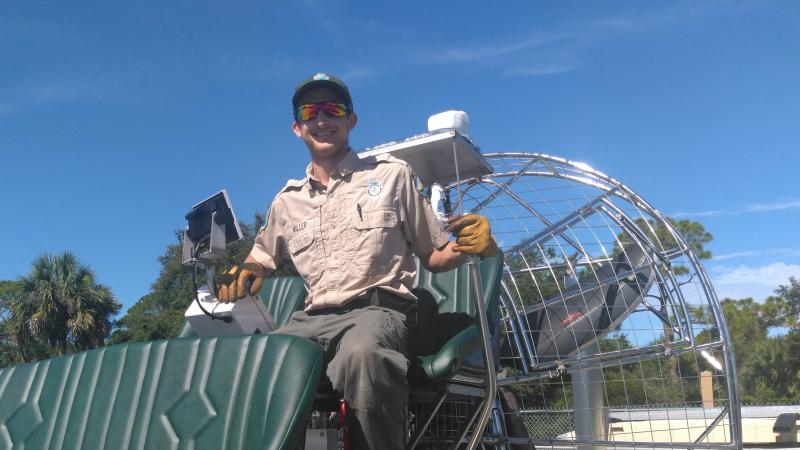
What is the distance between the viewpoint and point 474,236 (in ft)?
8.04

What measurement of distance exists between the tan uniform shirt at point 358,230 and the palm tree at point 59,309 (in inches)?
765

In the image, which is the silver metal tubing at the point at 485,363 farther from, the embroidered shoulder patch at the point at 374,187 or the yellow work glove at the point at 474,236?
the embroidered shoulder patch at the point at 374,187

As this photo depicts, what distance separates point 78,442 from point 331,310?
0.86 meters

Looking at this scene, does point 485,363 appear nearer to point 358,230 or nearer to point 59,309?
point 358,230

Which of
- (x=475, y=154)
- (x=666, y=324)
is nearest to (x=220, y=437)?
(x=475, y=154)

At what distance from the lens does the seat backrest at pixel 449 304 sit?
287 centimetres

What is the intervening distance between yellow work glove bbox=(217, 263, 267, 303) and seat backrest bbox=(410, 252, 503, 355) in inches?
24.0

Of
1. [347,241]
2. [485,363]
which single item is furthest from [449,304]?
[347,241]

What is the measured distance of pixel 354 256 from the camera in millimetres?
2553

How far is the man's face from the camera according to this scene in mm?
2729

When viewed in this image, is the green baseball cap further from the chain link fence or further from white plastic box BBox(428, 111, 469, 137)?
the chain link fence

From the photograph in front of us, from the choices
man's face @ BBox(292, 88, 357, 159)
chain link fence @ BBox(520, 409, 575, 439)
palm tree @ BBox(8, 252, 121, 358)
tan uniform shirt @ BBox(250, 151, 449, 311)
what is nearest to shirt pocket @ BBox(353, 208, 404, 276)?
tan uniform shirt @ BBox(250, 151, 449, 311)

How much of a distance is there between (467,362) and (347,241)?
0.58 meters

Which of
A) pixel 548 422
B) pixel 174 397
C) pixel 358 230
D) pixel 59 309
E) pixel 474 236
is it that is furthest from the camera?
pixel 59 309
